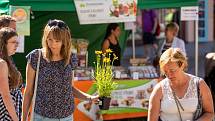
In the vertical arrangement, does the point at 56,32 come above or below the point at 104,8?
below

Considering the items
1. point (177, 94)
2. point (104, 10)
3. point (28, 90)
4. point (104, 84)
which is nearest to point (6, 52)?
point (28, 90)

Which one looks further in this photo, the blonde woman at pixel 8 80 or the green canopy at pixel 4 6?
the green canopy at pixel 4 6

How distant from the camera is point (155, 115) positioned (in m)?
3.44

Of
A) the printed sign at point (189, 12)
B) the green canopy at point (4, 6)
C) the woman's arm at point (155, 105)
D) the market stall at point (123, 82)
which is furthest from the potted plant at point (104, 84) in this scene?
the printed sign at point (189, 12)

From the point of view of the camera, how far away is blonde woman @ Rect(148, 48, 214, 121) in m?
3.38

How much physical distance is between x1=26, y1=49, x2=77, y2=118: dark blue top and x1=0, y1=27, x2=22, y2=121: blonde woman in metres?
0.17

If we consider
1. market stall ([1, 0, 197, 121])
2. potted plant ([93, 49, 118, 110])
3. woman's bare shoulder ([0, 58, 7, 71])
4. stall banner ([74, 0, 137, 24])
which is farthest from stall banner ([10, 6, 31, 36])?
woman's bare shoulder ([0, 58, 7, 71])

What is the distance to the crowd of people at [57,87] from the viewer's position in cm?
341

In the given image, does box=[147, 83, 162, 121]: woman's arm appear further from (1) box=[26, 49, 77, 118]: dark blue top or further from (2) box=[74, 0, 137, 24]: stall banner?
(2) box=[74, 0, 137, 24]: stall banner

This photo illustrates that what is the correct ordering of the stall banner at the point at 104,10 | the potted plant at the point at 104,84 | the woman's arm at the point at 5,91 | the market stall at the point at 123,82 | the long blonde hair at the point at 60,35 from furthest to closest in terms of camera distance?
the stall banner at the point at 104,10, the market stall at the point at 123,82, the potted plant at the point at 104,84, the long blonde hair at the point at 60,35, the woman's arm at the point at 5,91

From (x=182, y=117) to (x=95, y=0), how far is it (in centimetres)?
360

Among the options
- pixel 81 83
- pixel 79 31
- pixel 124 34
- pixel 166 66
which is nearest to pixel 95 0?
pixel 81 83

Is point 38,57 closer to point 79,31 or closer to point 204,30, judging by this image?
point 79,31

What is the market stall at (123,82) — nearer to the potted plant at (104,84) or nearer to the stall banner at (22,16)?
the stall banner at (22,16)
